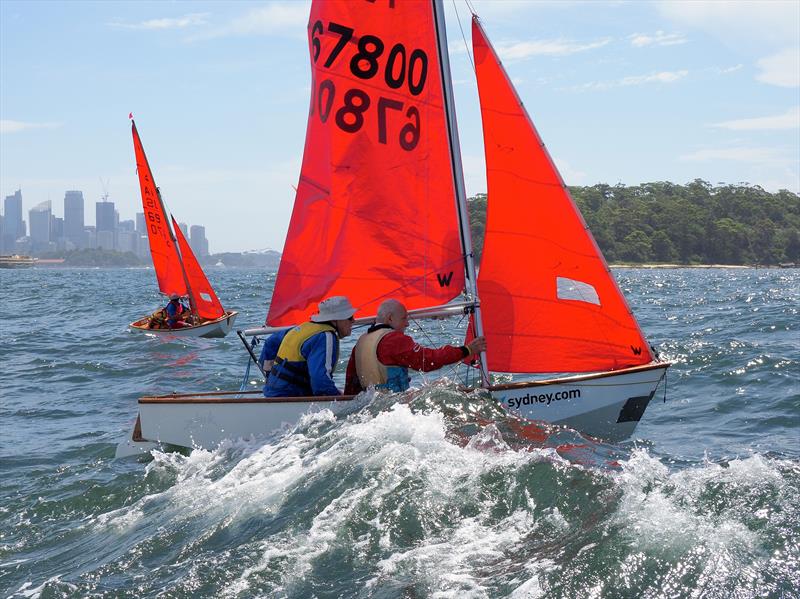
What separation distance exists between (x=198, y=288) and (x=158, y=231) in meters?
2.28

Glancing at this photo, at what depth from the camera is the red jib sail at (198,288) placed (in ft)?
70.9

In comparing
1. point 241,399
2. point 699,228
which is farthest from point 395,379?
point 699,228

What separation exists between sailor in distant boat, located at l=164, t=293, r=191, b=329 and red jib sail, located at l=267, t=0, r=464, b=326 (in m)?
13.1

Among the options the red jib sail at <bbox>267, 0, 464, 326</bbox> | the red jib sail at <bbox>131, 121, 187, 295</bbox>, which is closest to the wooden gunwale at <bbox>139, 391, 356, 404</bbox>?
the red jib sail at <bbox>267, 0, 464, 326</bbox>

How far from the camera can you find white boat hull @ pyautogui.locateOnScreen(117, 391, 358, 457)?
6.55 m

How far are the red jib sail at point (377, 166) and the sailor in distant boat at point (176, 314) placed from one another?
13.1 m

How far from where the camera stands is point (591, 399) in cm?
722

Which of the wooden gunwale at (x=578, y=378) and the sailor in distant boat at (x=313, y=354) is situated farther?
the wooden gunwale at (x=578, y=378)

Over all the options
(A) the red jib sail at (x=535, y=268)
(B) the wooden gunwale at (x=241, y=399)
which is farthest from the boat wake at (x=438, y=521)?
(A) the red jib sail at (x=535, y=268)

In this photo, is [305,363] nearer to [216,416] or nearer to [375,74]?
[216,416]

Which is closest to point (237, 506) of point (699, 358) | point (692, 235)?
point (699, 358)

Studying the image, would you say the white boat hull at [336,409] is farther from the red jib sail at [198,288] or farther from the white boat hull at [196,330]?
the red jib sail at [198,288]

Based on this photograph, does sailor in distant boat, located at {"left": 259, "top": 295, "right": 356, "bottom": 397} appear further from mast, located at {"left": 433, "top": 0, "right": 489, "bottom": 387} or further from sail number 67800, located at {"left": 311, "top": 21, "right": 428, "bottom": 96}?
sail number 67800, located at {"left": 311, "top": 21, "right": 428, "bottom": 96}

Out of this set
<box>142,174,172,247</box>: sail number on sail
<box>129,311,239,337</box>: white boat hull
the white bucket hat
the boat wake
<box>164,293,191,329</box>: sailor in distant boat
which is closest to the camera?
the boat wake
